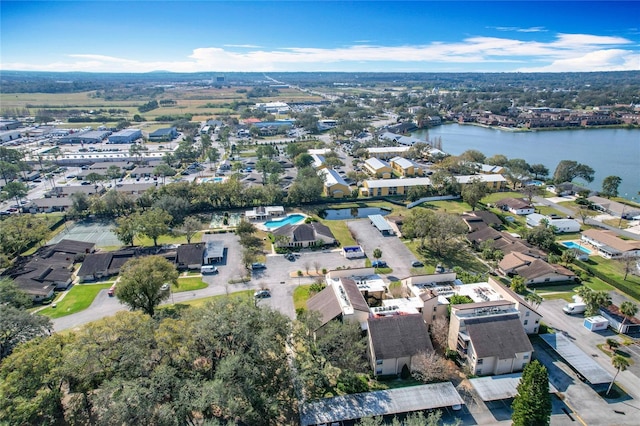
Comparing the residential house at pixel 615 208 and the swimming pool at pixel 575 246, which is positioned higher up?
the residential house at pixel 615 208

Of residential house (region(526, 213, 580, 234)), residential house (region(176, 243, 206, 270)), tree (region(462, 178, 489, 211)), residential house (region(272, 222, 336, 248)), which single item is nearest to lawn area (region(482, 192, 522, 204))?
tree (region(462, 178, 489, 211))

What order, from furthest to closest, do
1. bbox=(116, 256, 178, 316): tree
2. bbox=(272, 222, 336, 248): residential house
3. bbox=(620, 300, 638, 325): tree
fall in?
bbox=(272, 222, 336, 248): residential house → bbox=(116, 256, 178, 316): tree → bbox=(620, 300, 638, 325): tree

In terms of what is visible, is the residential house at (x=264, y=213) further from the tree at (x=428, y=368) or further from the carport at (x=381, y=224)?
the tree at (x=428, y=368)

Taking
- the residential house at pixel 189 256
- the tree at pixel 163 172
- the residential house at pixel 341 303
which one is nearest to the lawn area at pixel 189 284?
the residential house at pixel 189 256

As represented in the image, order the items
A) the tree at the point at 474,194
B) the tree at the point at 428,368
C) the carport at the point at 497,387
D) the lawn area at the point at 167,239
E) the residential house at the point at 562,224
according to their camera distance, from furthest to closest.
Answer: the tree at the point at 474,194, the residential house at the point at 562,224, the lawn area at the point at 167,239, the tree at the point at 428,368, the carport at the point at 497,387

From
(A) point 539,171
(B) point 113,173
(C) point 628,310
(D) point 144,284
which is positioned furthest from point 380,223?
(B) point 113,173

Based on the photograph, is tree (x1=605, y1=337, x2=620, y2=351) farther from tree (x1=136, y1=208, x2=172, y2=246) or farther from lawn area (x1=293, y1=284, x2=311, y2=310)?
tree (x1=136, y1=208, x2=172, y2=246)

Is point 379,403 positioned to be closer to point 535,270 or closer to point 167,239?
point 535,270
